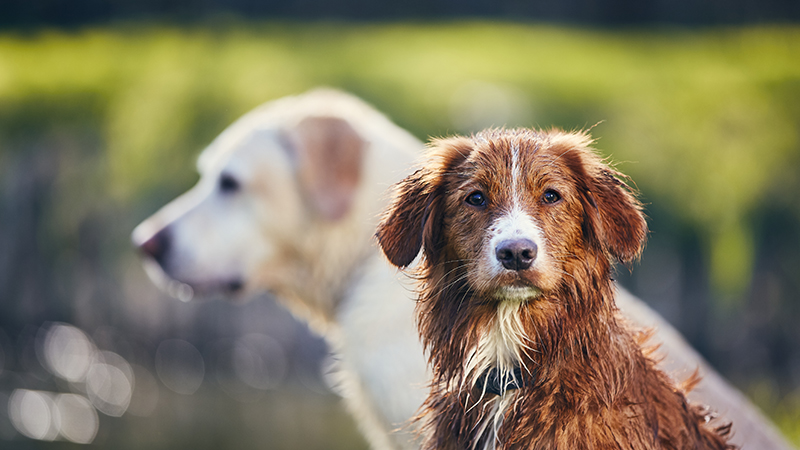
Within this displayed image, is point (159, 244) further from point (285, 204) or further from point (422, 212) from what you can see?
point (422, 212)

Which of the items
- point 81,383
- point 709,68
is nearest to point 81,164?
point 81,383

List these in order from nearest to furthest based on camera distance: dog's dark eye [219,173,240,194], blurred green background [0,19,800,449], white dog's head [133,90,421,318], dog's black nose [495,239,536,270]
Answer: dog's black nose [495,239,536,270]
white dog's head [133,90,421,318]
dog's dark eye [219,173,240,194]
blurred green background [0,19,800,449]

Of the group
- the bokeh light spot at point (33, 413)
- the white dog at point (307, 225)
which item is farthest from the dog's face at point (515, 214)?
the bokeh light spot at point (33, 413)

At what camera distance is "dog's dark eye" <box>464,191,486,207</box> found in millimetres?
2162

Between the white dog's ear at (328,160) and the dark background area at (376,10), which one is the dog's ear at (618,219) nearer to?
the white dog's ear at (328,160)

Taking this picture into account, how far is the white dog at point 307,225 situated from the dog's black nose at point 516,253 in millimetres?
1662

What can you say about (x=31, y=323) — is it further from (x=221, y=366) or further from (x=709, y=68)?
(x=709, y=68)

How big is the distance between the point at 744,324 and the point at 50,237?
9.65m

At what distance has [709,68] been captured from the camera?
9992 millimetres

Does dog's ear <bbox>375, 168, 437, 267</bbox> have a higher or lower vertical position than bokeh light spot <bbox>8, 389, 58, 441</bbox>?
higher

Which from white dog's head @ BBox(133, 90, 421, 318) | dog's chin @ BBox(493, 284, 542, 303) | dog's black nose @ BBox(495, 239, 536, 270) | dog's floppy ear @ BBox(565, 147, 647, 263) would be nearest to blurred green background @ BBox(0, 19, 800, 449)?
white dog's head @ BBox(133, 90, 421, 318)

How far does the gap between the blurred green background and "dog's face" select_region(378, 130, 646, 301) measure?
625cm

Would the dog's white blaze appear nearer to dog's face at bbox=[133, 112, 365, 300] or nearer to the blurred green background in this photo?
dog's face at bbox=[133, 112, 365, 300]

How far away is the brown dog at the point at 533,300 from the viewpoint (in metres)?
2.10
